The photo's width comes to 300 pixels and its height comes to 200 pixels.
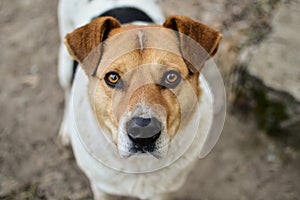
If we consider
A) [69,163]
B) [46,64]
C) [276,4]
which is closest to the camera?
[69,163]

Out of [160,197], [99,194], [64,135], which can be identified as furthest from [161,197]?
[64,135]

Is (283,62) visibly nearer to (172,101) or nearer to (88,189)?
(172,101)

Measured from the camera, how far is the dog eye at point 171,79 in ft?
10.0

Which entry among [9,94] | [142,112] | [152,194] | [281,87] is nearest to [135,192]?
[152,194]

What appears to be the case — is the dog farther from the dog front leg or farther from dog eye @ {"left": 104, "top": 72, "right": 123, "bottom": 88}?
the dog front leg

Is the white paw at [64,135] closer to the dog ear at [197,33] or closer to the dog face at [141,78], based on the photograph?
the dog face at [141,78]

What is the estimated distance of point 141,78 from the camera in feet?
9.84

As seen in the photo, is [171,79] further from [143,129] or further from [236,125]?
[236,125]

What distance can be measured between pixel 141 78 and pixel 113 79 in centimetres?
22

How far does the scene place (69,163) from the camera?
474 cm

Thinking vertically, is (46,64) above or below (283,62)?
below

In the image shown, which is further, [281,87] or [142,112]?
[281,87]

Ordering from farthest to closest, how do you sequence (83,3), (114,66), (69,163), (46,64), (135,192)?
Answer: (46,64)
(69,163)
(83,3)
(135,192)
(114,66)

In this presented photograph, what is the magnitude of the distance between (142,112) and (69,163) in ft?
7.28
